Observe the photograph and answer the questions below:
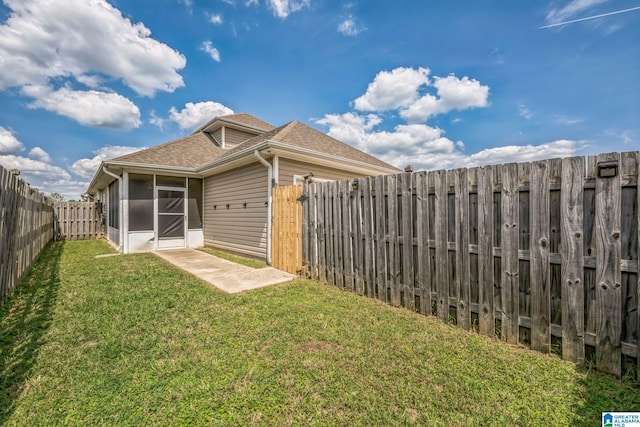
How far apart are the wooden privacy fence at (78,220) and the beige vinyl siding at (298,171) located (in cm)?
1323

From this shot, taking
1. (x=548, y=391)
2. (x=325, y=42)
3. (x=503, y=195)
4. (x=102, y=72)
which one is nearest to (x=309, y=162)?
(x=325, y=42)

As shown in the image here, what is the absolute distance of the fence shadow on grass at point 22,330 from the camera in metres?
2.04

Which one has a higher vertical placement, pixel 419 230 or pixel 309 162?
pixel 309 162

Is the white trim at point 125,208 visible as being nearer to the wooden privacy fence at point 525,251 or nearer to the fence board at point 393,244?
the wooden privacy fence at point 525,251

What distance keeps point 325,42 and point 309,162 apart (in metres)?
4.34

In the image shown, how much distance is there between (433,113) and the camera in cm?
1388

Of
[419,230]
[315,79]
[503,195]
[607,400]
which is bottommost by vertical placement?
[607,400]

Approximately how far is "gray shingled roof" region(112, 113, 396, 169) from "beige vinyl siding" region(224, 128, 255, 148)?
49 cm

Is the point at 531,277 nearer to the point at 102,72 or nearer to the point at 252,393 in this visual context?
the point at 252,393

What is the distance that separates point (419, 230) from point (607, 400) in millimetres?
2130

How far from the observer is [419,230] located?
3531 mm

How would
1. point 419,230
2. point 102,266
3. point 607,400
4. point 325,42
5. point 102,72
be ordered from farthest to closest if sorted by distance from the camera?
point 102,72
point 325,42
point 102,266
point 419,230
point 607,400

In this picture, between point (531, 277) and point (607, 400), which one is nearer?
point (607, 400)

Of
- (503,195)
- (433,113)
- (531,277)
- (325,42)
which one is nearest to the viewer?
(531,277)
